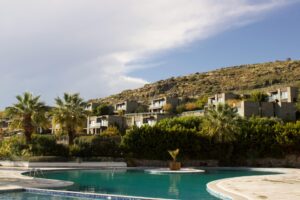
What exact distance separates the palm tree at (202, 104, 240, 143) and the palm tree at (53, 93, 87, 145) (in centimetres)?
1249

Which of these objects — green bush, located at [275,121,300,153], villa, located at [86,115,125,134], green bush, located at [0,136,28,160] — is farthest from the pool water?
villa, located at [86,115,125,134]

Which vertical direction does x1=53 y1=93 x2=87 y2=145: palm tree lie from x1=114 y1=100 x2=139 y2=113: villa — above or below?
below

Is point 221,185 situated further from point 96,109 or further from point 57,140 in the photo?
point 96,109

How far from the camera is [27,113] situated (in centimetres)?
4184

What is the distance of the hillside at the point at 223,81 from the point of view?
10388cm

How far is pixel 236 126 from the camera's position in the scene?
143 ft

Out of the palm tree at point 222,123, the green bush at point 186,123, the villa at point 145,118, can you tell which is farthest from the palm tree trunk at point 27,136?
the villa at point 145,118

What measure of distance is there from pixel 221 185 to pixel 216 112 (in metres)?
21.3

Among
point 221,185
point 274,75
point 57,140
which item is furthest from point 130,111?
point 221,185

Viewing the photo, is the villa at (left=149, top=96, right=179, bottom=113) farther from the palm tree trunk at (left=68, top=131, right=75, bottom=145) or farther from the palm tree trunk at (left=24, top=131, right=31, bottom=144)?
the palm tree trunk at (left=24, top=131, right=31, bottom=144)

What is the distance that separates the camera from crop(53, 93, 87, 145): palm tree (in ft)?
140

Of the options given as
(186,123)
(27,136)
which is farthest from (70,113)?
(186,123)

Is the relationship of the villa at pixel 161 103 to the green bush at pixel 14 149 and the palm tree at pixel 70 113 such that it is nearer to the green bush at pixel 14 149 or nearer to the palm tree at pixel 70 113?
the palm tree at pixel 70 113

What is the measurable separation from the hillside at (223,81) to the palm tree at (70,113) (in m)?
58.2
